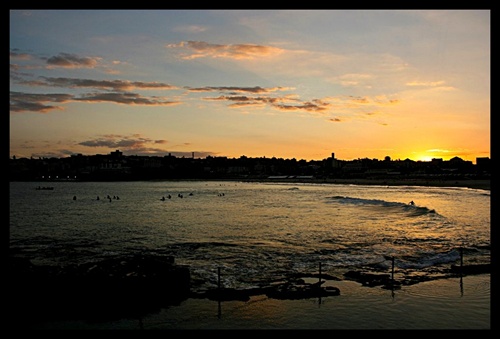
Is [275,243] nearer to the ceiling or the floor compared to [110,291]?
nearer to the floor

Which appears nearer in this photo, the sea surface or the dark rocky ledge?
the dark rocky ledge

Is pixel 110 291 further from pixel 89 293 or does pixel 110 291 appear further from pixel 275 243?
pixel 275 243

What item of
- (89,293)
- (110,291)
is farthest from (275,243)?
(89,293)

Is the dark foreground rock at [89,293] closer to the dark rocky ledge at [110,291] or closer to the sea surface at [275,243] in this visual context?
the dark rocky ledge at [110,291]

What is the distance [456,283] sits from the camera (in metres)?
15.2

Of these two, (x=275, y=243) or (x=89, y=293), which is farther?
(x=275, y=243)

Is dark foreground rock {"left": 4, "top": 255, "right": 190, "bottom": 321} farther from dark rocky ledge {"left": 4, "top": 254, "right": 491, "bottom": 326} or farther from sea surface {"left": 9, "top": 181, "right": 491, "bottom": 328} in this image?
sea surface {"left": 9, "top": 181, "right": 491, "bottom": 328}

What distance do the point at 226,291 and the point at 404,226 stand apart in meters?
24.6

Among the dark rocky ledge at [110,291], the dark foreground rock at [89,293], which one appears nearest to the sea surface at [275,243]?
the dark rocky ledge at [110,291]

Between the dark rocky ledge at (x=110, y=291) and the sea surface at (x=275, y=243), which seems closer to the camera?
the dark rocky ledge at (x=110, y=291)

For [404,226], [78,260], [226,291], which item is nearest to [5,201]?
[226,291]

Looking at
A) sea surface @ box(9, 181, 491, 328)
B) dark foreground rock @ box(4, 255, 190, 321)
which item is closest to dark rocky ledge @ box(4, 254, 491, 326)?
dark foreground rock @ box(4, 255, 190, 321)

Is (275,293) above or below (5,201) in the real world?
below
